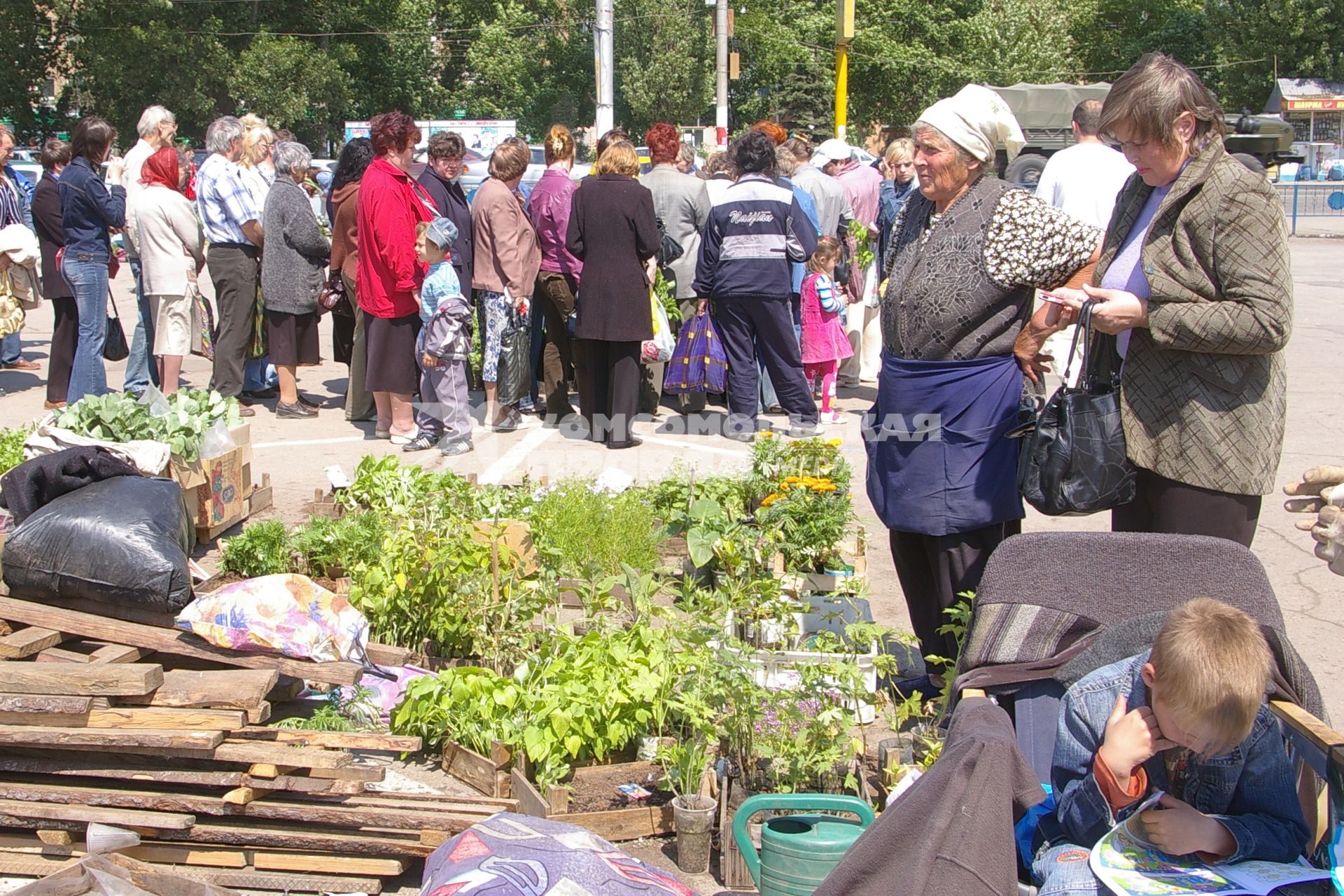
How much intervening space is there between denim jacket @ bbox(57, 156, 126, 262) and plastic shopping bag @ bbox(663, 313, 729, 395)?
4097 mm

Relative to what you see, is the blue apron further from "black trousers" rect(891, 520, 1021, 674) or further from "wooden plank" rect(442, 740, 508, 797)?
"wooden plank" rect(442, 740, 508, 797)

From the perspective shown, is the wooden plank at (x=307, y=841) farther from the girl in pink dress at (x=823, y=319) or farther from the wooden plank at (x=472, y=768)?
the girl in pink dress at (x=823, y=319)

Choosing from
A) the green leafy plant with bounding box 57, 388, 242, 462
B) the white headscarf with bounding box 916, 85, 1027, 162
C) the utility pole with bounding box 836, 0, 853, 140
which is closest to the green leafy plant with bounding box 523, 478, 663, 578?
the green leafy plant with bounding box 57, 388, 242, 462

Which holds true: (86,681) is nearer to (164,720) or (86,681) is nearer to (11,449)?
(164,720)

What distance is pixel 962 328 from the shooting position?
3.85m

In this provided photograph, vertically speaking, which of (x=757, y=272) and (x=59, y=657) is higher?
(x=757, y=272)

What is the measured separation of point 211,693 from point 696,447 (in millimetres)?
5017

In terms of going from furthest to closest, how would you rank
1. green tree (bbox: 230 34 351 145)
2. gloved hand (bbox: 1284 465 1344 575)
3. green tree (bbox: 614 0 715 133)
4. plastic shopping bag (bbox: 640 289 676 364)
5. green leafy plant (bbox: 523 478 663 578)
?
1. green tree (bbox: 614 0 715 133)
2. green tree (bbox: 230 34 351 145)
3. plastic shopping bag (bbox: 640 289 676 364)
4. green leafy plant (bbox: 523 478 663 578)
5. gloved hand (bbox: 1284 465 1344 575)

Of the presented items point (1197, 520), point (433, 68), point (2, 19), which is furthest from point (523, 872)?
point (433, 68)

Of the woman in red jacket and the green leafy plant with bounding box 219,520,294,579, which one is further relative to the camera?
the woman in red jacket

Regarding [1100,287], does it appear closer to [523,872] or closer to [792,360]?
[523,872]

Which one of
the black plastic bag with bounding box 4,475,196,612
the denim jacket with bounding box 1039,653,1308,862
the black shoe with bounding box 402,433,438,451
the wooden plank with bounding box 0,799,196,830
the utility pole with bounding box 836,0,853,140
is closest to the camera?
the denim jacket with bounding box 1039,653,1308,862

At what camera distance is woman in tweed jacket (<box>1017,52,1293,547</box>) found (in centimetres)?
320

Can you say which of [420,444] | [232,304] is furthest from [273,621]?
[232,304]
